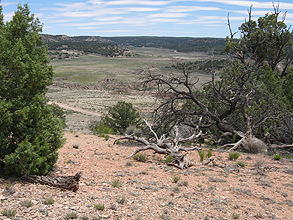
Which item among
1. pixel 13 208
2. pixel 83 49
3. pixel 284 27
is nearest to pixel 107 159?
pixel 13 208

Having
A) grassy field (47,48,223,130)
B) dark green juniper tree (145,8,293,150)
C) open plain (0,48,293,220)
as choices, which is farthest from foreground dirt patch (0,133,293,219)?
grassy field (47,48,223,130)

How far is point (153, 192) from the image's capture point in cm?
511

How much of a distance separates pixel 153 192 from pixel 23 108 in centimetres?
286

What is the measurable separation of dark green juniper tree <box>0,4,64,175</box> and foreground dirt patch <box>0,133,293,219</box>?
0.47 metres

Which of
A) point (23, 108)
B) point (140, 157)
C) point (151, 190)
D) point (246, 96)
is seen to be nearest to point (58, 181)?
point (23, 108)

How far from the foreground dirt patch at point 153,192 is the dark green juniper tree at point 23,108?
1.53ft

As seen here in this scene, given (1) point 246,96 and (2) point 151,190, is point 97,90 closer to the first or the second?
(1) point 246,96

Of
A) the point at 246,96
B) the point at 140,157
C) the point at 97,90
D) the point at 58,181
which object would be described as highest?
the point at 246,96

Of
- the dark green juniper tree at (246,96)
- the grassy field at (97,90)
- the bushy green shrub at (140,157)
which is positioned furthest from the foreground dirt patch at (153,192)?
the grassy field at (97,90)

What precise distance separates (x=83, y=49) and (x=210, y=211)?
109m

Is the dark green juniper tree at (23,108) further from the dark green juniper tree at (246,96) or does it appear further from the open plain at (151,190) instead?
the dark green juniper tree at (246,96)

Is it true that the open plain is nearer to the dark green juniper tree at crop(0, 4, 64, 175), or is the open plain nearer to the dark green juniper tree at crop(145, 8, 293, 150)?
the dark green juniper tree at crop(0, 4, 64, 175)

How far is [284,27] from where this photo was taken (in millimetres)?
14812

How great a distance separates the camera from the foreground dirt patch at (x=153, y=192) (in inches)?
160
